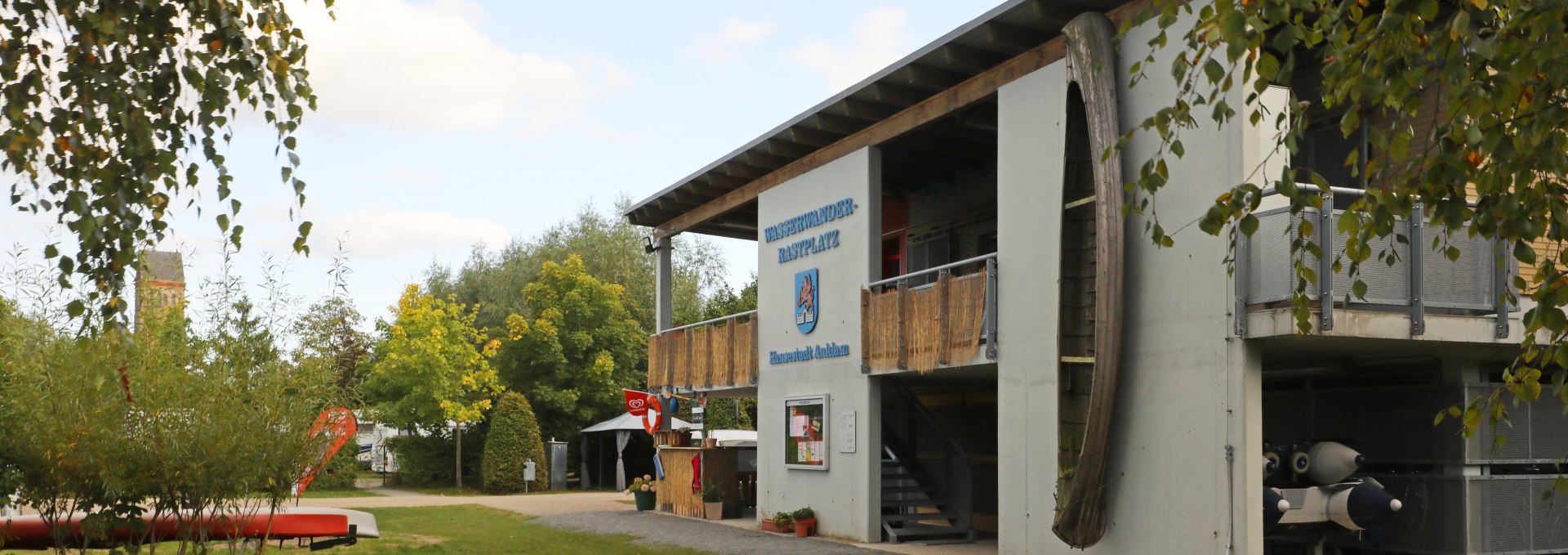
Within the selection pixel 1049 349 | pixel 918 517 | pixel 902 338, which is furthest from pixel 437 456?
pixel 1049 349

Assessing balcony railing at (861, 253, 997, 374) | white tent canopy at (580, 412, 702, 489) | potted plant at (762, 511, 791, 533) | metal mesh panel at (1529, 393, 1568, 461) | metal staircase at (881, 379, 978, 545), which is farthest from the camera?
white tent canopy at (580, 412, 702, 489)

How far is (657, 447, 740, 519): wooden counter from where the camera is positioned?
985 inches

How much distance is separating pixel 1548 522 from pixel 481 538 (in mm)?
13869

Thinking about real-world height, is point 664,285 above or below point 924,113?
below

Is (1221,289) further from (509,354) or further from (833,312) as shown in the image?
(509,354)

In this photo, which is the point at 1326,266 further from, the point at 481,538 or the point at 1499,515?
the point at 481,538

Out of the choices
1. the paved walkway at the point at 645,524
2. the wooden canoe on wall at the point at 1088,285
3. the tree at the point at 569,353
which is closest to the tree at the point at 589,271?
the tree at the point at 569,353

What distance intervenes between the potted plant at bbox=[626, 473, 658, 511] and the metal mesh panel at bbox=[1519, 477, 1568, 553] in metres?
16.7

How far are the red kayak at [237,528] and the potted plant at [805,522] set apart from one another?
21.6 ft

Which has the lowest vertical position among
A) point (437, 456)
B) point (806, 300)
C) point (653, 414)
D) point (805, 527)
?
point (437, 456)

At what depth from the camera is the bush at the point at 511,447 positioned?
3678cm

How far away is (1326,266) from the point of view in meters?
11.8

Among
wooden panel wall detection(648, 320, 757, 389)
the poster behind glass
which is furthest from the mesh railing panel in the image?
wooden panel wall detection(648, 320, 757, 389)

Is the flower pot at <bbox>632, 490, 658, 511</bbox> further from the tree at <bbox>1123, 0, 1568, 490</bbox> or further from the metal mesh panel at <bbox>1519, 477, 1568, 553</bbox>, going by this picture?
the tree at <bbox>1123, 0, 1568, 490</bbox>
